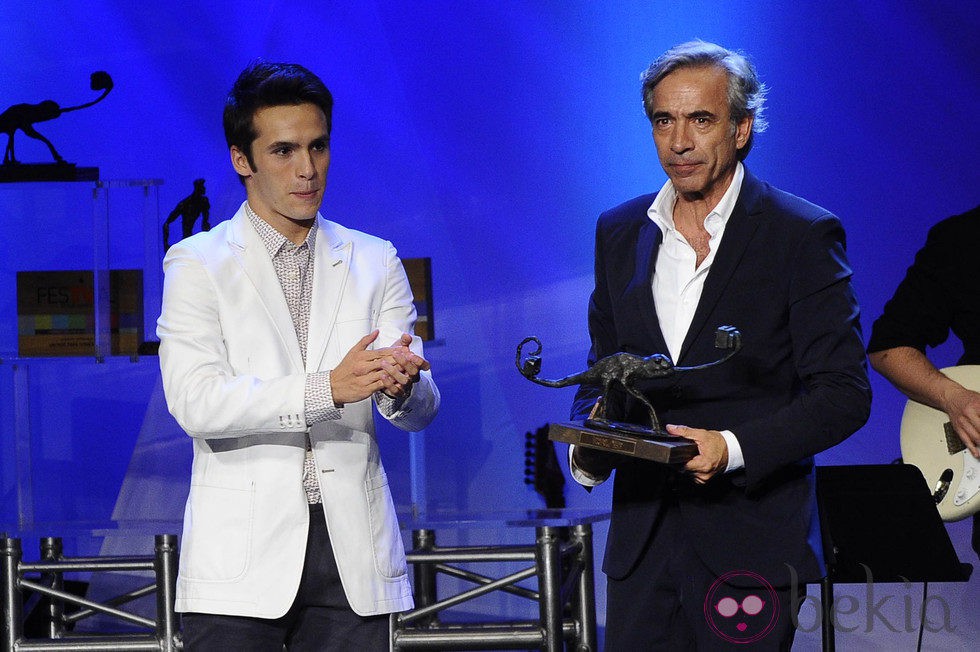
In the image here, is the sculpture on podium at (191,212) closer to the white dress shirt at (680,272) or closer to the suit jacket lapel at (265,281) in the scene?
the suit jacket lapel at (265,281)

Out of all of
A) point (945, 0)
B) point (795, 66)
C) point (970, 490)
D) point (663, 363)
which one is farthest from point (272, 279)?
point (945, 0)

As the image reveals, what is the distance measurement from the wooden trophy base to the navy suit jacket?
146 mm

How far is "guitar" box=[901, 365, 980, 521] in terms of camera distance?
359cm

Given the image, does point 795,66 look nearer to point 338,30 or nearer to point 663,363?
point 338,30

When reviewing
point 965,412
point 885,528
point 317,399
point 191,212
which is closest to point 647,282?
point 317,399

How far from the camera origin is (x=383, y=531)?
2521 millimetres

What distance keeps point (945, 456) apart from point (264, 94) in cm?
235

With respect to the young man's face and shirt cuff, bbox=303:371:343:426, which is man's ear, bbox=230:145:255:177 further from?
shirt cuff, bbox=303:371:343:426

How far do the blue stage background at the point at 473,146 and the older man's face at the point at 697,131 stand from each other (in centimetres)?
331

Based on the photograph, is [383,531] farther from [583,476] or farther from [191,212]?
[191,212]

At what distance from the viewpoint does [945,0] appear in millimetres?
5598

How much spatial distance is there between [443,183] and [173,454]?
1836 mm

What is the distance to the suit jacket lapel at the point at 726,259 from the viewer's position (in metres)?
2.29

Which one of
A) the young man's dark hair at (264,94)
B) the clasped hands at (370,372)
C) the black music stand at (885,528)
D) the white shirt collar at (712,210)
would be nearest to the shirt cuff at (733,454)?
the white shirt collar at (712,210)
